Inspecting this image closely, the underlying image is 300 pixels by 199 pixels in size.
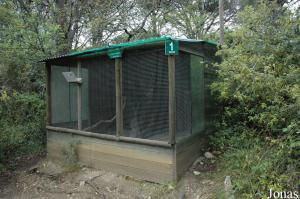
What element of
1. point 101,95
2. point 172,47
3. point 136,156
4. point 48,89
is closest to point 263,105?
point 172,47

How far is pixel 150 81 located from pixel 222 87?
1207mm

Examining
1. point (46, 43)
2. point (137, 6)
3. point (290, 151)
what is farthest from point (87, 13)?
point (290, 151)

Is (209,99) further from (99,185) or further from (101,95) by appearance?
(99,185)

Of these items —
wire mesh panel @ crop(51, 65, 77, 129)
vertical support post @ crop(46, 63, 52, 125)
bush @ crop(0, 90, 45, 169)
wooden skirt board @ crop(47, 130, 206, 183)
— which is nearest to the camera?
wooden skirt board @ crop(47, 130, 206, 183)

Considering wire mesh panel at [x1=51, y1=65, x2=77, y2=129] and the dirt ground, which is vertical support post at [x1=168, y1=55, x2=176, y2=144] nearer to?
the dirt ground

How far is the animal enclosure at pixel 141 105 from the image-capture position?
355 cm

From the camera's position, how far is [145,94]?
3.72 m

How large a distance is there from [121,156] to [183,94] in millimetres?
1405

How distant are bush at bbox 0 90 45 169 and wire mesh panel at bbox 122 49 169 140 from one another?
293cm

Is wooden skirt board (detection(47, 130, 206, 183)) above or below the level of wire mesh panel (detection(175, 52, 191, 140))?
below

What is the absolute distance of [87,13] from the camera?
25.1 ft

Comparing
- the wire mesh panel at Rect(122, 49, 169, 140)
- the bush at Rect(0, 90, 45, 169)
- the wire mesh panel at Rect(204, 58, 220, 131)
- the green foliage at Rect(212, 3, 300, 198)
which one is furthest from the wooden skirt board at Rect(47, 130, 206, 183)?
the bush at Rect(0, 90, 45, 169)

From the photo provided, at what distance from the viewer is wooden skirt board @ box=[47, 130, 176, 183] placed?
3.56 m

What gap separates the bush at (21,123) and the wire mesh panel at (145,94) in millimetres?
2928
